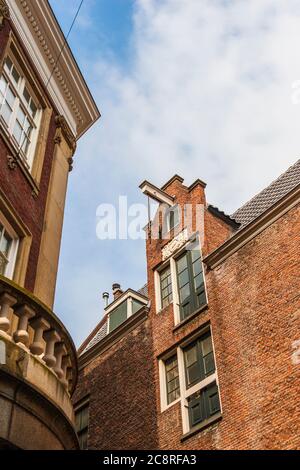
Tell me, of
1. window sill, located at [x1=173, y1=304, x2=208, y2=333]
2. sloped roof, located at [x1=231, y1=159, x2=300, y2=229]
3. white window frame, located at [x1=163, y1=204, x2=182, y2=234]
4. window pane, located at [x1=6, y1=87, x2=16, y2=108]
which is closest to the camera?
window pane, located at [x1=6, y1=87, x2=16, y2=108]

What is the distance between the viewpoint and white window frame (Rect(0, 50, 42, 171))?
1289cm

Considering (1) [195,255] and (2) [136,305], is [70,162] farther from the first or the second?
(2) [136,305]

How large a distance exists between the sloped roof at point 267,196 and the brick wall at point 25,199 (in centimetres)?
902

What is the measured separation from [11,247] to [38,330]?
12.3 ft

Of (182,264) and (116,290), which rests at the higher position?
(116,290)

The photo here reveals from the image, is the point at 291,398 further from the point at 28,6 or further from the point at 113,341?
the point at 28,6

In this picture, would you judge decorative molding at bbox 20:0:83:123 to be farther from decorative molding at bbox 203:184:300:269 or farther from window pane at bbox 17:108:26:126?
decorative molding at bbox 203:184:300:269

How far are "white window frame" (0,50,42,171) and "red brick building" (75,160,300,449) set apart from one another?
268 inches

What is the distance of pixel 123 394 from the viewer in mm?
19469

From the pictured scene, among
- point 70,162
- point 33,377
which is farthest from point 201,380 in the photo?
point 33,377

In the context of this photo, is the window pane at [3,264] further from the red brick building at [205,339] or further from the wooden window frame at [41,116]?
the red brick building at [205,339]

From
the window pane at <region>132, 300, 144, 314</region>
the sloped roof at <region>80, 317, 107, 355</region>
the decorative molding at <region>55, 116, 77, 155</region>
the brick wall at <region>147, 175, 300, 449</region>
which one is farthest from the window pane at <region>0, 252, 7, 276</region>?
the sloped roof at <region>80, 317, 107, 355</region>

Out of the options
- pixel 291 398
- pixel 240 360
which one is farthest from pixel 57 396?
pixel 240 360
